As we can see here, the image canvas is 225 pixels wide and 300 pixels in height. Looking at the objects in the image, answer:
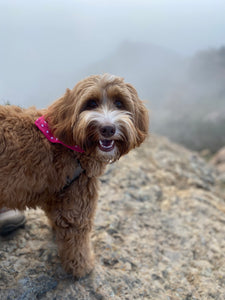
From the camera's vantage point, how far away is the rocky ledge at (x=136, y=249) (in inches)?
124

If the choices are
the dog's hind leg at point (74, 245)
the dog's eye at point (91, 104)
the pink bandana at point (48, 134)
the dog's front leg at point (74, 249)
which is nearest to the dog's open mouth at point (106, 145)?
the pink bandana at point (48, 134)

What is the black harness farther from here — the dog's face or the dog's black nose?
the dog's black nose

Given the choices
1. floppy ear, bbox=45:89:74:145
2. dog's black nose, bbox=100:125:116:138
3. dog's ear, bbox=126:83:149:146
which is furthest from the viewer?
dog's ear, bbox=126:83:149:146

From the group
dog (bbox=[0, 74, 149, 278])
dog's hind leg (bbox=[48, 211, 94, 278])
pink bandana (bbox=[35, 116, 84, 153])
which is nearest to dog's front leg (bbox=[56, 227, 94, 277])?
dog's hind leg (bbox=[48, 211, 94, 278])

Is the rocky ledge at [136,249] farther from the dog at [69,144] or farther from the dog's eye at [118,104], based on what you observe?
the dog's eye at [118,104]

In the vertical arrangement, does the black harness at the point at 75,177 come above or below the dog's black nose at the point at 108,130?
below

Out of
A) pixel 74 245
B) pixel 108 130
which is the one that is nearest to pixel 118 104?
pixel 108 130

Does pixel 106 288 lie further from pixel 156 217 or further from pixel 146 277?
pixel 156 217

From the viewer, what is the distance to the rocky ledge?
124 inches

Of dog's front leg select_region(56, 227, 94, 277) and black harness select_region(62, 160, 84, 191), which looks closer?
black harness select_region(62, 160, 84, 191)

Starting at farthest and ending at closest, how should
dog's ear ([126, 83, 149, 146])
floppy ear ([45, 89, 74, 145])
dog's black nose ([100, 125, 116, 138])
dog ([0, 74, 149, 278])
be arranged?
1. dog's ear ([126, 83, 149, 146])
2. floppy ear ([45, 89, 74, 145])
3. dog ([0, 74, 149, 278])
4. dog's black nose ([100, 125, 116, 138])

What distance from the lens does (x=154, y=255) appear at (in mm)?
3945

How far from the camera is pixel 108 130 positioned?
2424 mm

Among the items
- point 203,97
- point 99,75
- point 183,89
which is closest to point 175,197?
point 99,75
